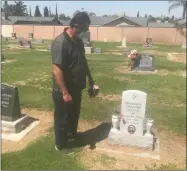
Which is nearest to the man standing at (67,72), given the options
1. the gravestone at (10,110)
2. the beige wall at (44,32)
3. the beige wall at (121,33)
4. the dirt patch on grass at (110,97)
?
the gravestone at (10,110)

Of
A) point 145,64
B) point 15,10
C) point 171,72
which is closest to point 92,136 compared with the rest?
point 145,64

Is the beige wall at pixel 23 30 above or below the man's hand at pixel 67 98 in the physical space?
above

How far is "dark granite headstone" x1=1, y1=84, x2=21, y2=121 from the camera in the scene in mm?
5723

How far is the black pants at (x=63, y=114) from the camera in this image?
4675 mm

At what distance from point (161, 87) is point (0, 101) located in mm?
6592

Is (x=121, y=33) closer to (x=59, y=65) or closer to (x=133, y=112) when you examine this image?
(x=133, y=112)

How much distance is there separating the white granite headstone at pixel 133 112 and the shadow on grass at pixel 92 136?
0.57m

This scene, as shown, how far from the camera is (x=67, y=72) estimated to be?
4.55 m

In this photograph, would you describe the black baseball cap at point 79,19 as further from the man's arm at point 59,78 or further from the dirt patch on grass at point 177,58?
the dirt patch on grass at point 177,58

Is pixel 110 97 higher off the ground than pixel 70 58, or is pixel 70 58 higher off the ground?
pixel 70 58

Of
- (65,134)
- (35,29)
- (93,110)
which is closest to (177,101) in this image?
(93,110)

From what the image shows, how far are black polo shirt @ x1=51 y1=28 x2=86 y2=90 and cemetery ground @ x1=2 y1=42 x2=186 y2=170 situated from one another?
122cm

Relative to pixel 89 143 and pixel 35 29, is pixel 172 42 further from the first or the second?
pixel 89 143

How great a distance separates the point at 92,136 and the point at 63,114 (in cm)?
120
